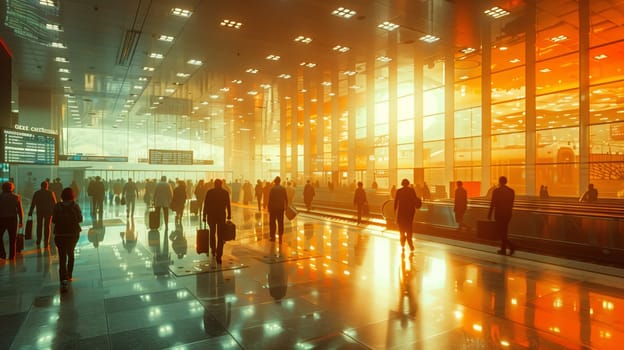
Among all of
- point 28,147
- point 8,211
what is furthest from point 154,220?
point 8,211

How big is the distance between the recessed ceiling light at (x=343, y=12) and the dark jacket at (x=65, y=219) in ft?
31.2

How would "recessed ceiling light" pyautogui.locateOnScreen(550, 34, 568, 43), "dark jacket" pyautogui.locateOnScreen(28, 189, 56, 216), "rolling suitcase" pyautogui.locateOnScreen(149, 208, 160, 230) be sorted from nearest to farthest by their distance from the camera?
"dark jacket" pyautogui.locateOnScreen(28, 189, 56, 216)
"rolling suitcase" pyautogui.locateOnScreen(149, 208, 160, 230)
"recessed ceiling light" pyautogui.locateOnScreen(550, 34, 568, 43)

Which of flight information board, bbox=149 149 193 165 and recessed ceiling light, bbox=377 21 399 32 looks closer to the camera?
recessed ceiling light, bbox=377 21 399 32

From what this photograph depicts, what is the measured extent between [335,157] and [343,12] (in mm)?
22231

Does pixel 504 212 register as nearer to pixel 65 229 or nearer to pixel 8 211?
pixel 65 229

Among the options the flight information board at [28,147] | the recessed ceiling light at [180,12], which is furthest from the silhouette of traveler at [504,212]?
the flight information board at [28,147]

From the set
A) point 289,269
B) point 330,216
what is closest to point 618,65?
point 330,216

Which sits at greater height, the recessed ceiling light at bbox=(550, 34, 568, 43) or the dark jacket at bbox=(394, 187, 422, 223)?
the recessed ceiling light at bbox=(550, 34, 568, 43)

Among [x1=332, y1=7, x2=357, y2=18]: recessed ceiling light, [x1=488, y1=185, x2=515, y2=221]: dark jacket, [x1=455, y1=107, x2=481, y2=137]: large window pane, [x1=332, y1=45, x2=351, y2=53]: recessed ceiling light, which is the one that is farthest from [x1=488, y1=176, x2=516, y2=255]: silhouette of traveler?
[x1=455, y1=107, x2=481, y2=137]: large window pane

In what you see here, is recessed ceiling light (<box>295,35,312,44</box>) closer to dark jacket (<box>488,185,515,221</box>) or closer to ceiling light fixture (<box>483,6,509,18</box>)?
ceiling light fixture (<box>483,6,509,18</box>)

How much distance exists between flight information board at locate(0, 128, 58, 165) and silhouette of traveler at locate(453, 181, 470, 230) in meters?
13.6

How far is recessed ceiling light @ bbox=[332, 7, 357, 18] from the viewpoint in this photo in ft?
39.4

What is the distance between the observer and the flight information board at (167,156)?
27.4m

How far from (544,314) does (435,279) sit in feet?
6.36
